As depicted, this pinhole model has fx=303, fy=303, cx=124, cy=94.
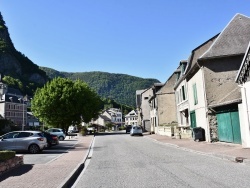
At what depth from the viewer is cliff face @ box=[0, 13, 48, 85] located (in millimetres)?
164625

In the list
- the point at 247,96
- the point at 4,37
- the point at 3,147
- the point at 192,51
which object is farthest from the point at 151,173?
the point at 4,37

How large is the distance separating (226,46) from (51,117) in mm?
37291

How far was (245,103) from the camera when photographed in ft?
55.9

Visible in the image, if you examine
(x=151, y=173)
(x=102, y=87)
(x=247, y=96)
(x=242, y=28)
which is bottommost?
(x=151, y=173)

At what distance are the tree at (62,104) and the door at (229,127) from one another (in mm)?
35576

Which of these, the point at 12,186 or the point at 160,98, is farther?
the point at 160,98

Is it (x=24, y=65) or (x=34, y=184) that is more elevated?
(x=24, y=65)

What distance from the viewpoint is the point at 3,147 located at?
1975 centimetres

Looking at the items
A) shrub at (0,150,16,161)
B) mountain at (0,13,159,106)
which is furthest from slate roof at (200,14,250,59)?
mountain at (0,13,159,106)

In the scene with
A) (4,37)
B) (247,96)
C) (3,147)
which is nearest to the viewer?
(247,96)

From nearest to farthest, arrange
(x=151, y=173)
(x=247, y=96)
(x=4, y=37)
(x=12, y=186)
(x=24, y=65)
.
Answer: (x=12, y=186) → (x=151, y=173) → (x=247, y=96) → (x=4, y=37) → (x=24, y=65)

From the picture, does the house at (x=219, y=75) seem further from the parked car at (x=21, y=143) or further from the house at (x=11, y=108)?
the house at (x=11, y=108)

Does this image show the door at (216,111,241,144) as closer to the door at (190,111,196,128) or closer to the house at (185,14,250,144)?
the house at (185,14,250,144)

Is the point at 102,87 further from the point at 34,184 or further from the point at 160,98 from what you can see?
the point at 34,184
